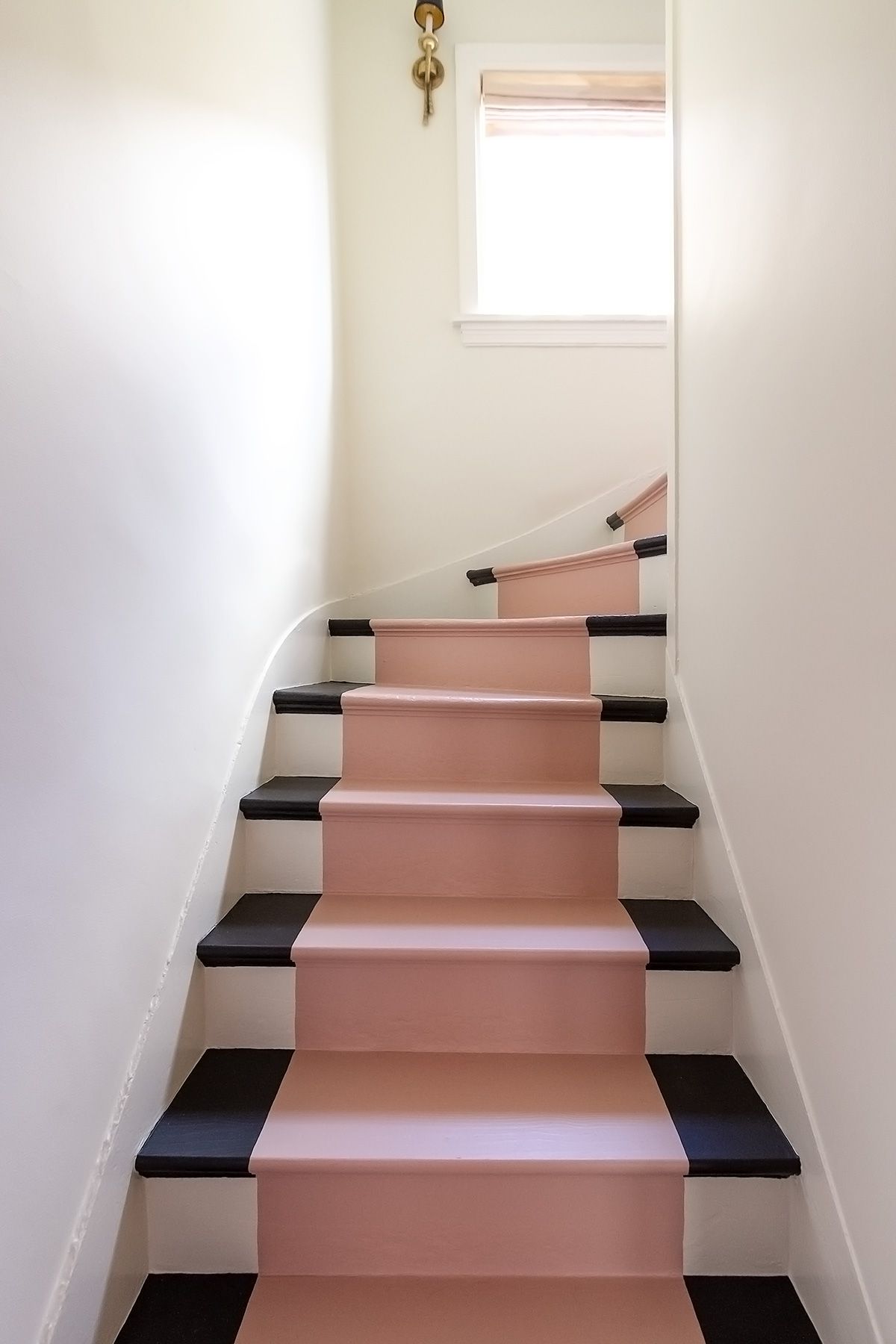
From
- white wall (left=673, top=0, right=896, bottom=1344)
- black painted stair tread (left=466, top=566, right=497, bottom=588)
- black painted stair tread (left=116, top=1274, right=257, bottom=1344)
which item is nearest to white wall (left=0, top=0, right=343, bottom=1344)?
black painted stair tread (left=116, top=1274, right=257, bottom=1344)

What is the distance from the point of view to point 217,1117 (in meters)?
1.07

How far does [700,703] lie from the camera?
1.46 meters

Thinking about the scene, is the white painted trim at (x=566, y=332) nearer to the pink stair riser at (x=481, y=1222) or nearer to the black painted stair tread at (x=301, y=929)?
the black painted stair tread at (x=301, y=929)

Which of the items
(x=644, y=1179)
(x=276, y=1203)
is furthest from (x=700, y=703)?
(x=276, y=1203)

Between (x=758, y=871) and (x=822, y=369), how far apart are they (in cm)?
76

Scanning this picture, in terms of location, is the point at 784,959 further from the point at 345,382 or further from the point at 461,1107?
the point at 345,382

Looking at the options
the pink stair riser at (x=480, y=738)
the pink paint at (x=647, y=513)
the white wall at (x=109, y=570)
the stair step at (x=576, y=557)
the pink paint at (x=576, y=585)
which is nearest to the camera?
the white wall at (x=109, y=570)

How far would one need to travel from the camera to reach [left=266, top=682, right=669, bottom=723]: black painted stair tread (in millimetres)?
1642

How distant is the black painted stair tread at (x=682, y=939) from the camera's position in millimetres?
1194

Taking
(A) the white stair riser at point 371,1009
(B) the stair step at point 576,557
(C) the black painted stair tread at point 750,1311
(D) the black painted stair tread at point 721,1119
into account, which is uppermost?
(B) the stair step at point 576,557

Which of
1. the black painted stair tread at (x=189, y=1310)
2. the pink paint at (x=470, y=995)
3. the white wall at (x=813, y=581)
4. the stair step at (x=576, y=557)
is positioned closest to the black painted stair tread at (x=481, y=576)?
the stair step at (x=576, y=557)

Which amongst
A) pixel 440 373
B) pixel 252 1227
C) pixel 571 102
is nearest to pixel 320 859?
pixel 252 1227

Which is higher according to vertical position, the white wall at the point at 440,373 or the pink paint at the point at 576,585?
the white wall at the point at 440,373

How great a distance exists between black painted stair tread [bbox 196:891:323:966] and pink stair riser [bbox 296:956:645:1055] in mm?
60
